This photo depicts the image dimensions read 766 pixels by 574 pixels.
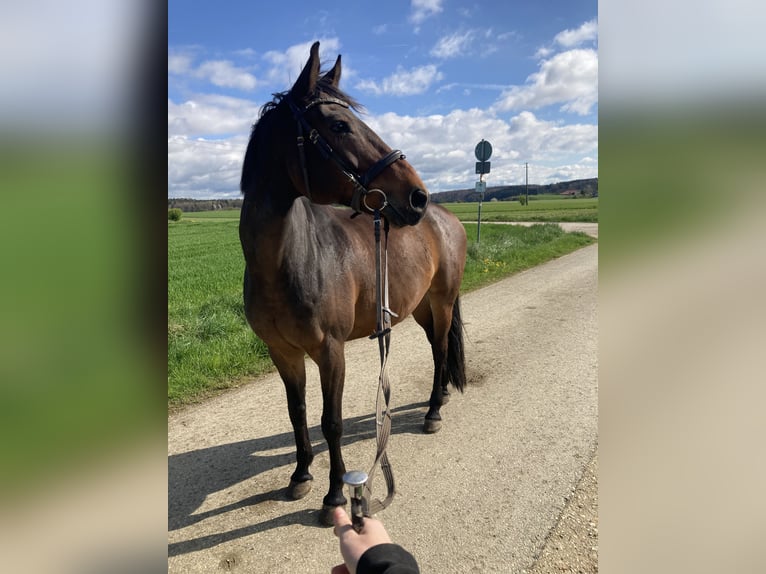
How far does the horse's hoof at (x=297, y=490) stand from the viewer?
2.95 meters

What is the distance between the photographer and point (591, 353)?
5422 mm

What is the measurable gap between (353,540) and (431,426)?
2.47 meters

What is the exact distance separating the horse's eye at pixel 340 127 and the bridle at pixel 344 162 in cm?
8

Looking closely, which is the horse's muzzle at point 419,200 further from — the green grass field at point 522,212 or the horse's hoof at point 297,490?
the green grass field at point 522,212

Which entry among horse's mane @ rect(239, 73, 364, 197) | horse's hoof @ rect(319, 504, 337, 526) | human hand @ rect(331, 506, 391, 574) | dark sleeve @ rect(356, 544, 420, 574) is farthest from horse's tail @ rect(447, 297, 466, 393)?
dark sleeve @ rect(356, 544, 420, 574)

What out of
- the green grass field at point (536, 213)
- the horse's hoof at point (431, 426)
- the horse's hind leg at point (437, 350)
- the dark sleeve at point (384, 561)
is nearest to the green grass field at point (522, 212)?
Result: the green grass field at point (536, 213)

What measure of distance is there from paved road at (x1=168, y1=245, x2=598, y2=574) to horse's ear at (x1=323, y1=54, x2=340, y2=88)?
2.60 meters

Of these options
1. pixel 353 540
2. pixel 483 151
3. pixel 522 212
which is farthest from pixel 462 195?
pixel 353 540

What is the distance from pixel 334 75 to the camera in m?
2.62

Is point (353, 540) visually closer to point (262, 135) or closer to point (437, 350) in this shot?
point (262, 135)
